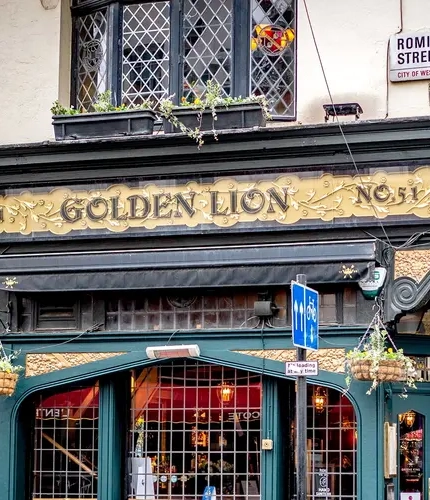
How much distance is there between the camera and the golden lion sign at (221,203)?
13.3m

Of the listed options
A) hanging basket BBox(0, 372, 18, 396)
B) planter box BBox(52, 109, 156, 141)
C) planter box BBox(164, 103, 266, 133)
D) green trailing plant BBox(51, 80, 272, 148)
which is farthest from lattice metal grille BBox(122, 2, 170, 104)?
hanging basket BBox(0, 372, 18, 396)

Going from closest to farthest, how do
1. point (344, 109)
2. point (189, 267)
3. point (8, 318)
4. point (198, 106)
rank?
point (344, 109)
point (189, 267)
point (198, 106)
point (8, 318)

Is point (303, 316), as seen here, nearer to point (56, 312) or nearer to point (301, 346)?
point (301, 346)

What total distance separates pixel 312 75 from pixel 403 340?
328 cm

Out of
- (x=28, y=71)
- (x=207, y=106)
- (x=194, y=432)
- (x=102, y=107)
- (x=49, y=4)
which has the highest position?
(x=49, y=4)

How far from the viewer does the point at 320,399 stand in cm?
1379

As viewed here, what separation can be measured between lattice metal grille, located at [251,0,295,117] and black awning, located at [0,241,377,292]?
2026mm

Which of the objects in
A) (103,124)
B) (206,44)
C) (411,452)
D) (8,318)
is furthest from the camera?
(206,44)

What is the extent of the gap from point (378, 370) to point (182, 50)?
192 inches

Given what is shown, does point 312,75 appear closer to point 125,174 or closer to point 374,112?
point 374,112

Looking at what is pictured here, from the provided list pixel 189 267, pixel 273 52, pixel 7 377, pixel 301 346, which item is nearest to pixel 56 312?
pixel 7 377

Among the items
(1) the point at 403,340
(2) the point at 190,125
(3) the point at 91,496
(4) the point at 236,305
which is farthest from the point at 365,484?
(2) the point at 190,125

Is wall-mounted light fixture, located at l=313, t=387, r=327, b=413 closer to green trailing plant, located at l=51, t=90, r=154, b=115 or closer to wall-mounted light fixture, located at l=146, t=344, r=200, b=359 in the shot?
wall-mounted light fixture, located at l=146, t=344, r=200, b=359

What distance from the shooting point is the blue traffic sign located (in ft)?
33.1
